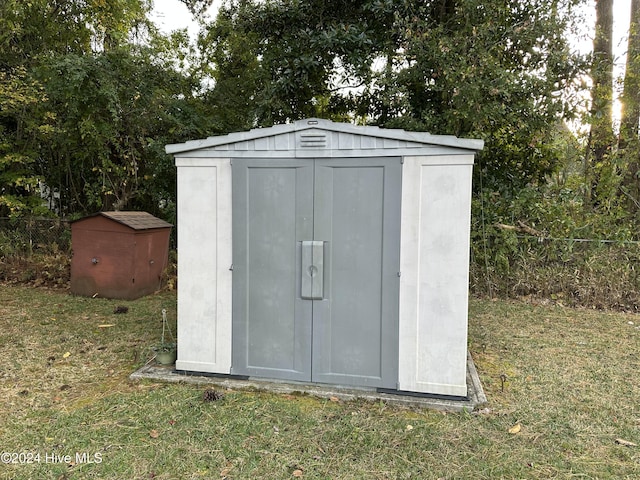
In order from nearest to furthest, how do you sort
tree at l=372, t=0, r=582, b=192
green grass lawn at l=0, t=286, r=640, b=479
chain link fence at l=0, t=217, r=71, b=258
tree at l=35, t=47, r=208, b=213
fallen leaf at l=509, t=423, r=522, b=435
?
green grass lawn at l=0, t=286, r=640, b=479
fallen leaf at l=509, t=423, r=522, b=435
tree at l=372, t=0, r=582, b=192
tree at l=35, t=47, r=208, b=213
chain link fence at l=0, t=217, r=71, b=258

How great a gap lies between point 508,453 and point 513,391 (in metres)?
1.04

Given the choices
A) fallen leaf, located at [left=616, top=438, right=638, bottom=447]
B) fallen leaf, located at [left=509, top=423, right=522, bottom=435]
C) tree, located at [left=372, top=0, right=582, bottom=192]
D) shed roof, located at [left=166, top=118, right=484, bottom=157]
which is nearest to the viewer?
fallen leaf, located at [left=616, top=438, right=638, bottom=447]

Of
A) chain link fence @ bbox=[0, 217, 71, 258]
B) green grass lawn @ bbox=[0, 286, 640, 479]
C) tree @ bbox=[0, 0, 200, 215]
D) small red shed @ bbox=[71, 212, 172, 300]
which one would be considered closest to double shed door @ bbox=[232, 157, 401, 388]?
green grass lawn @ bbox=[0, 286, 640, 479]

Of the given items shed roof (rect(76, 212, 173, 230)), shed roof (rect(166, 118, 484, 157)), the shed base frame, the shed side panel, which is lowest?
the shed base frame

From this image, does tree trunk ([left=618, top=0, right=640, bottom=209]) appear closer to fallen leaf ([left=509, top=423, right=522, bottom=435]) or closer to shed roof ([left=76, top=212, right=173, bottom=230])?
fallen leaf ([left=509, top=423, right=522, bottom=435])

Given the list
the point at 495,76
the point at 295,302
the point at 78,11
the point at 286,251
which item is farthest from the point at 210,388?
the point at 78,11

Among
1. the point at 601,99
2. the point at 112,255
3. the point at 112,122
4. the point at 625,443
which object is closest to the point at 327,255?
the point at 625,443

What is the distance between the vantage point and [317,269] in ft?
11.4

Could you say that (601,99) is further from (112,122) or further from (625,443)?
(112,122)

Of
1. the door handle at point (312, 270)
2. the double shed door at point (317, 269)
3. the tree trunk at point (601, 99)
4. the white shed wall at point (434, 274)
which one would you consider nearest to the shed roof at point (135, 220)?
the double shed door at point (317, 269)

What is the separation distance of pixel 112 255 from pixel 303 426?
5165 mm

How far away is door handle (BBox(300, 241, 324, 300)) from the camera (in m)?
3.47

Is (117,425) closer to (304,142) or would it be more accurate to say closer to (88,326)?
(304,142)

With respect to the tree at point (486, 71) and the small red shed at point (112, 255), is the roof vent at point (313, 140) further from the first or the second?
the small red shed at point (112, 255)
